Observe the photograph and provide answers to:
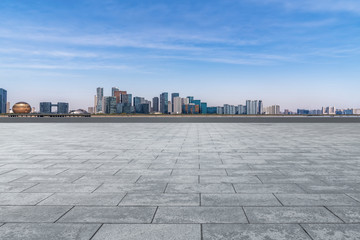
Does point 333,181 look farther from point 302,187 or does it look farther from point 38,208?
point 38,208

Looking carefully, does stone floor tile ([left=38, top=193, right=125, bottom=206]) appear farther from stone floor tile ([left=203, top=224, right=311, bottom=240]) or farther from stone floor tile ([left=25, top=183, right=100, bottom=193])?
stone floor tile ([left=203, top=224, right=311, bottom=240])

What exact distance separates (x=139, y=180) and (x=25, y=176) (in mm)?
2979

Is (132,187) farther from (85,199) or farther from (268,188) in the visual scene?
(268,188)

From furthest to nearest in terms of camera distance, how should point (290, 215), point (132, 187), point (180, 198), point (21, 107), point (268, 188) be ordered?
1. point (21, 107)
2. point (132, 187)
3. point (268, 188)
4. point (180, 198)
5. point (290, 215)

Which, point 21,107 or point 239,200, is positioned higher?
point 21,107

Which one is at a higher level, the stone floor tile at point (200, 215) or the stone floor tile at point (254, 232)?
the stone floor tile at point (200, 215)

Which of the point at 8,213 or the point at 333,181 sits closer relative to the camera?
the point at 8,213

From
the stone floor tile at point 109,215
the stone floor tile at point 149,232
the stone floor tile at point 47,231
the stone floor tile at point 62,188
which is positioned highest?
the stone floor tile at point 62,188

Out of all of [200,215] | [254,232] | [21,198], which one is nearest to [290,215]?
[254,232]

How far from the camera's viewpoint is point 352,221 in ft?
13.4

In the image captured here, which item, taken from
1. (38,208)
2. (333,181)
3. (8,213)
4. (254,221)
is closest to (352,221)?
(254,221)

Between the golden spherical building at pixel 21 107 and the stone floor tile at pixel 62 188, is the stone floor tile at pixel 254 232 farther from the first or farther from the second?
the golden spherical building at pixel 21 107

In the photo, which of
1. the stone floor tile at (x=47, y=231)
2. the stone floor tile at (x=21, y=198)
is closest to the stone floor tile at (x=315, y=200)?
the stone floor tile at (x=47, y=231)

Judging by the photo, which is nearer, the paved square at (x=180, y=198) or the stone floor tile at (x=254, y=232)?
the stone floor tile at (x=254, y=232)
